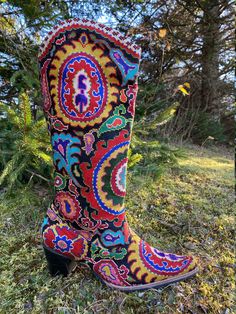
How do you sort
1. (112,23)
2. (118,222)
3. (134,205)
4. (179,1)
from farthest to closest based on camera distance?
(179,1), (112,23), (134,205), (118,222)

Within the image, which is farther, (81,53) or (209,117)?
(209,117)

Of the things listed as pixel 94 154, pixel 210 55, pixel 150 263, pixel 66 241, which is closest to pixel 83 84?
pixel 94 154

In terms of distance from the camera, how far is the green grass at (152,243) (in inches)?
32.4

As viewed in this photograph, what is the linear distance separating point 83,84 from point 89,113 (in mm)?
73

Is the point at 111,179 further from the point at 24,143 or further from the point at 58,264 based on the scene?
the point at 24,143

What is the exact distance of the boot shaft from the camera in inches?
26.9

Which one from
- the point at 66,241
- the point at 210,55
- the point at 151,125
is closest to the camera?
the point at 66,241

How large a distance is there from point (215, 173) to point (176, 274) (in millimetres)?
1372

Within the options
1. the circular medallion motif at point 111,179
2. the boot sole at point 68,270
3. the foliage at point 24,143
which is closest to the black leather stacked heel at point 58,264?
the boot sole at point 68,270

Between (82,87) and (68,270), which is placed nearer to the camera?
(82,87)

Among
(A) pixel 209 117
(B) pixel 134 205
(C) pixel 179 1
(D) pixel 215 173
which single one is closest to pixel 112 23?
→ (C) pixel 179 1

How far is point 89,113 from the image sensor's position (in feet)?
2.36

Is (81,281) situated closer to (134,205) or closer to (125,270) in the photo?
(125,270)

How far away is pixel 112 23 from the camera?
7.62 feet
